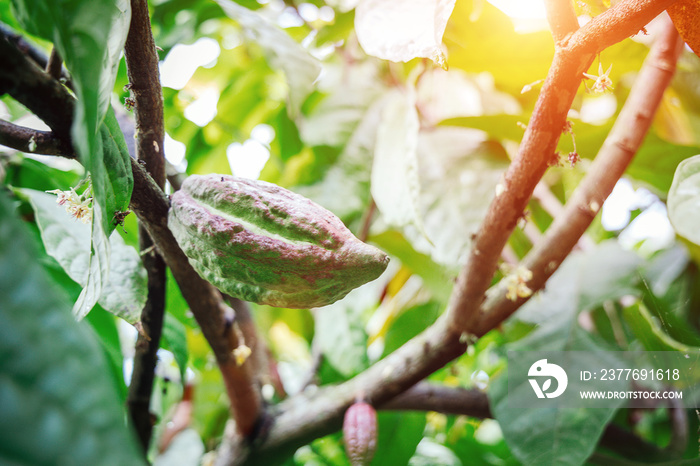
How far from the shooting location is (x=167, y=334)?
0.60m

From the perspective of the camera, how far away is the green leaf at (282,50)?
24.9 inches

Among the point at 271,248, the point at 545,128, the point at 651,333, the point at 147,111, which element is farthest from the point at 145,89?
the point at 651,333

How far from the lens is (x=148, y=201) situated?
0.34 metres

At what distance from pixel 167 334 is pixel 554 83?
52cm

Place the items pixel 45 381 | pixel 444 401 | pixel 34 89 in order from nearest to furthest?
pixel 45 381 < pixel 34 89 < pixel 444 401

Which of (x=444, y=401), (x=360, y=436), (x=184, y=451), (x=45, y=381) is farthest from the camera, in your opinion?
(x=184, y=451)

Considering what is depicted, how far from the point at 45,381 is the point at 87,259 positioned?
0.30 m

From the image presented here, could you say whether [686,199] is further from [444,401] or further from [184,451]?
[184,451]

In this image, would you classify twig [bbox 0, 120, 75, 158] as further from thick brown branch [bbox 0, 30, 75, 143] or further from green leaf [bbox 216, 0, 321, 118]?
green leaf [bbox 216, 0, 321, 118]

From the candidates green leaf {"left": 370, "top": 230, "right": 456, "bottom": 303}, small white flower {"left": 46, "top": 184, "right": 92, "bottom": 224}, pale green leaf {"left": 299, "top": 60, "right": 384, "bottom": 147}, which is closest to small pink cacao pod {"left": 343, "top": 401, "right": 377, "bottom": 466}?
green leaf {"left": 370, "top": 230, "right": 456, "bottom": 303}

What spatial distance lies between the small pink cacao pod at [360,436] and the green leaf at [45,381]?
382mm

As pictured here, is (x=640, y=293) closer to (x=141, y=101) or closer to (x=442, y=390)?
(x=442, y=390)

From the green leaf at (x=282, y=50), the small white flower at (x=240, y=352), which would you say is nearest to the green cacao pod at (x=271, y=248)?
the small white flower at (x=240, y=352)

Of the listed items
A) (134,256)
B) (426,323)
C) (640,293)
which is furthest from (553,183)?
(134,256)
